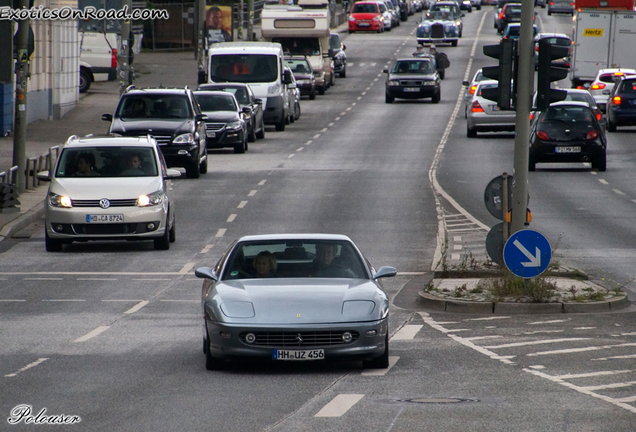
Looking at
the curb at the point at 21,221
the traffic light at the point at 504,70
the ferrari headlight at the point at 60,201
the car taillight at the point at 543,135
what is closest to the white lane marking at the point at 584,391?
the traffic light at the point at 504,70

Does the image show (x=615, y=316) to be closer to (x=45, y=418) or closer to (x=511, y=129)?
(x=45, y=418)

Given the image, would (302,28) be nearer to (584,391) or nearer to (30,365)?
(30,365)

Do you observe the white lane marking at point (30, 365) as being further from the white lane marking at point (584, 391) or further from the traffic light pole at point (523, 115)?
the traffic light pole at point (523, 115)

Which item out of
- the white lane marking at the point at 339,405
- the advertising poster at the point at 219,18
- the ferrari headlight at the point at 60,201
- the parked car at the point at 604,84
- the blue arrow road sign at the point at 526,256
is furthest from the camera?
the advertising poster at the point at 219,18

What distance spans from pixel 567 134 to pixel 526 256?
18697 millimetres

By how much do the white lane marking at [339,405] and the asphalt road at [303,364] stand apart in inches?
0.9

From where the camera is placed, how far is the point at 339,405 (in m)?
9.83

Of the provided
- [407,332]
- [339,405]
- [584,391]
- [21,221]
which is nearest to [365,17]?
[21,221]

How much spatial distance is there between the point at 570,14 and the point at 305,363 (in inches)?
3888

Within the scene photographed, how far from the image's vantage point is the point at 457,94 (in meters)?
62.2

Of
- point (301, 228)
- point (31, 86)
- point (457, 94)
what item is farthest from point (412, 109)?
point (301, 228)

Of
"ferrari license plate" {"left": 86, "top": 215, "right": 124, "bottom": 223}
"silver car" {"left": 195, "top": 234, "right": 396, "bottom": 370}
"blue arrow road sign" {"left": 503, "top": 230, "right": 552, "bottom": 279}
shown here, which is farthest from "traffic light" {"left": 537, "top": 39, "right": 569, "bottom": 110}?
"ferrari license plate" {"left": 86, "top": 215, "right": 124, "bottom": 223}

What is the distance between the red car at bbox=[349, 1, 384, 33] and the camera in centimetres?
9888

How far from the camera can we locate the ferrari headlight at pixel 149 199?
21.0 metres
